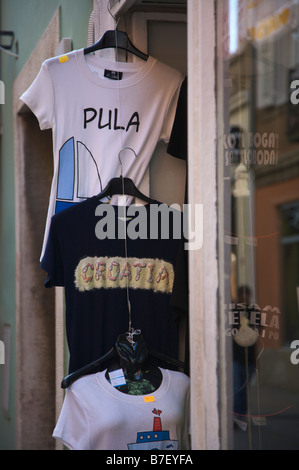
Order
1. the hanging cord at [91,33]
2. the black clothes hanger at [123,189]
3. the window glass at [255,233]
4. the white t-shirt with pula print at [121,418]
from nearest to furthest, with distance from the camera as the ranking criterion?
the window glass at [255,233] < the white t-shirt with pula print at [121,418] < the black clothes hanger at [123,189] < the hanging cord at [91,33]

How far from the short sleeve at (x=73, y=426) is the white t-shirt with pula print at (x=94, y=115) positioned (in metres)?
0.79

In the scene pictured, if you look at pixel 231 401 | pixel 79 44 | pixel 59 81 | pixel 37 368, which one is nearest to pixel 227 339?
pixel 231 401

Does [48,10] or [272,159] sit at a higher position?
[48,10]

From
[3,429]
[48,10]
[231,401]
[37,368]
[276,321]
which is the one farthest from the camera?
[3,429]

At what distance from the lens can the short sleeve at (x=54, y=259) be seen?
9.53 feet

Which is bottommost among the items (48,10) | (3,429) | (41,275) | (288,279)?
(3,429)

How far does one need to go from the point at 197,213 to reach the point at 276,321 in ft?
1.91

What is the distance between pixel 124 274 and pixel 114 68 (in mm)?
906

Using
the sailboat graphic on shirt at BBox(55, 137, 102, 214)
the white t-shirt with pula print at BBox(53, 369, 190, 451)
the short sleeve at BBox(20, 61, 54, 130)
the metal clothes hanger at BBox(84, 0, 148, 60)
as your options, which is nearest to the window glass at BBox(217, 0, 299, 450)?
the white t-shirt with pula print at BBox(53, 369, 190, 451)

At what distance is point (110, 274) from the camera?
9.63ft

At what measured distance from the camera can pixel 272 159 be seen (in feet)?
9.46

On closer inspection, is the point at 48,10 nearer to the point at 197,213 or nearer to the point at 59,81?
the point at 59,81

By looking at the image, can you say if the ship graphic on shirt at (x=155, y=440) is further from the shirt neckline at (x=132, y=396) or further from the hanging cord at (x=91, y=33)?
the hanging cord at (x=91, y=33)

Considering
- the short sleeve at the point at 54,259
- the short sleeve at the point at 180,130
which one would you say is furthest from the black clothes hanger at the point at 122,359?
the short sleeve at the point at 180,130
